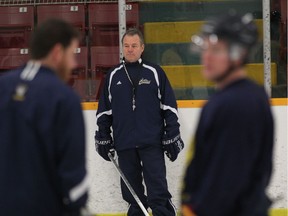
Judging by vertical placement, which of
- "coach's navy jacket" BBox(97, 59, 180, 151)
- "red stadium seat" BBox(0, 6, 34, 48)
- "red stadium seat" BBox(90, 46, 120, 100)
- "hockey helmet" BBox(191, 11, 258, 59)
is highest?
"red stadium seat" BBox(0, 6, 34, 48)

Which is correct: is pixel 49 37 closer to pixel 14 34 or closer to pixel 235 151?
pixel 235 151

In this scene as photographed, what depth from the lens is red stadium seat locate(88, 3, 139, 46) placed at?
6.04 meters

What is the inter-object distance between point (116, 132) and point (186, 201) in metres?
2.72

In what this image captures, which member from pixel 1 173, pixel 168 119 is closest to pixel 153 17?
pixel 168 119

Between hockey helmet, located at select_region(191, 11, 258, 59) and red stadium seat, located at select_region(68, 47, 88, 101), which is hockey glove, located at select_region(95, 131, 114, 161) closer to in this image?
red stadium seat, located at select_region(68, 47, 88, 101)

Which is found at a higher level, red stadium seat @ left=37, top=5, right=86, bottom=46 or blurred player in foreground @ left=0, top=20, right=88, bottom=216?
red stadium seat @ left=37, top=5, right=86, bottom=46

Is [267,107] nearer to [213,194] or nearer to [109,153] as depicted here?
[213,194]

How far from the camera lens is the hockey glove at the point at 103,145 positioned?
538 centimetres

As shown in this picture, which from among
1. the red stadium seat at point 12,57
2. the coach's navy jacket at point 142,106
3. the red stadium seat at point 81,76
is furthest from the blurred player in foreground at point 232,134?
the red stadium seat at point 12,57

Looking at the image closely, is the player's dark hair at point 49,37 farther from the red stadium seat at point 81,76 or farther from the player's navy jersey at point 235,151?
the red stadium seat at point 81,76

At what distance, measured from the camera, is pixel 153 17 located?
6.08 meters

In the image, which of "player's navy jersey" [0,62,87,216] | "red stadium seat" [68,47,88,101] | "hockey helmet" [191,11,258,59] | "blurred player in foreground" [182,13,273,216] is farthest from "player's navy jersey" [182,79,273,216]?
"red stadium seat" [68,47,88,101]

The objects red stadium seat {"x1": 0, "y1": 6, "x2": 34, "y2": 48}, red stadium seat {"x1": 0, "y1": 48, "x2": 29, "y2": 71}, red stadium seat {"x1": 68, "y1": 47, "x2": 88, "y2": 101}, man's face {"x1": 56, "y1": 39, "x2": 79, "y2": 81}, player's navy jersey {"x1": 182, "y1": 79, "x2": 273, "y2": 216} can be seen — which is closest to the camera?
player's navy jersey {"x1": 182, "y1": 79, "x2": 273, "y2": 216}

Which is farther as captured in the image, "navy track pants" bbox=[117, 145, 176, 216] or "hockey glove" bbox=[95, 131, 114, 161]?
"hockey glove" bbox=[95, 131, 114, 161]
